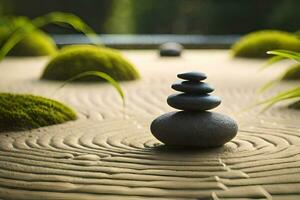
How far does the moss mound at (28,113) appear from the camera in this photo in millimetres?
5043

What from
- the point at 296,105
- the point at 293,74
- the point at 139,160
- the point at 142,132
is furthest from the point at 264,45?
the point at 139,160

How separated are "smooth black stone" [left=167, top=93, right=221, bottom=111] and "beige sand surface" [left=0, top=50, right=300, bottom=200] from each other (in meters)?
0.33

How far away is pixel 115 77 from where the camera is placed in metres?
8.91

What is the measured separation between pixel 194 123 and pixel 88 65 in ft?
16.1

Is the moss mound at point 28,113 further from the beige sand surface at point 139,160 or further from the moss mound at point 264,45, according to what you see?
the moss mound at point 264,45

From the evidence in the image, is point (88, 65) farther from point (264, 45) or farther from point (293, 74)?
point (264, 45)

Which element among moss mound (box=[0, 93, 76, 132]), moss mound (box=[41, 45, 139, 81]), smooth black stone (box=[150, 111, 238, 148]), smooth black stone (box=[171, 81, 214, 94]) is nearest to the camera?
smooth black stone (box=[150, 111, 238, 148])

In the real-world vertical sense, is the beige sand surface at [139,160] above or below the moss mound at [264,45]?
below

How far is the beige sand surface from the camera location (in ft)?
10.8

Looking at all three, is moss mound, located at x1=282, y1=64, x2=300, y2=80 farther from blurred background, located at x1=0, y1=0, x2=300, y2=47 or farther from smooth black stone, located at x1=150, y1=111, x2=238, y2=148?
blurred background, located at x1=0, y1=0, x2=300, y2=47

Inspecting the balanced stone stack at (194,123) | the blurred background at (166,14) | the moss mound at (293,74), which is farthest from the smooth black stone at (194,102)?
the blurred background at (166,14)

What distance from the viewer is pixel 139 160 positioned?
392 centimetres

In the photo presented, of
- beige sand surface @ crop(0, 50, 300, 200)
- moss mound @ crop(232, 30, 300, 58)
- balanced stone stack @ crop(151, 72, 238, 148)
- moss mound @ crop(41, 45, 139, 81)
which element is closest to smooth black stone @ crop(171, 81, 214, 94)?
balanced stone stack @ crop(151, 72, 238, 148)

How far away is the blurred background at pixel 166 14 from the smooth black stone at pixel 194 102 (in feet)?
58.5
